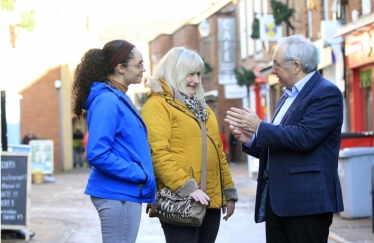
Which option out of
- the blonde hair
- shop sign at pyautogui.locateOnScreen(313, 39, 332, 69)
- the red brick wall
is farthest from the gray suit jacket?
the red brick wall

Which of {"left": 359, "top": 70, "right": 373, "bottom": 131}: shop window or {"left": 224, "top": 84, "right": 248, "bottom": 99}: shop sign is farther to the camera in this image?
{"left": 224, "top": 84, "right": 248, "bottom": 99}: shop sign

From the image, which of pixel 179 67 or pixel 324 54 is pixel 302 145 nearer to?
pixel 179 67

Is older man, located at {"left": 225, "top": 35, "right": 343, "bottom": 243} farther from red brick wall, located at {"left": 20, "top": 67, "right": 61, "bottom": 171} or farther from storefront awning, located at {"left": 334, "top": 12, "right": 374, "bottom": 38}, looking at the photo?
red brick wall, located at {"left": 20, "top": 67, "right": 61, "bottom": 171}

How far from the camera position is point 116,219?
447 cm

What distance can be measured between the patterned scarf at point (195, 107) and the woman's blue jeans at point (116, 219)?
82 cm

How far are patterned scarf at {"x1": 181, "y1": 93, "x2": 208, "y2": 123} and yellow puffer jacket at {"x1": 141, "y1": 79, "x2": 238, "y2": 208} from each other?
4 cm

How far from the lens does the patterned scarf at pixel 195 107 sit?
5.07m

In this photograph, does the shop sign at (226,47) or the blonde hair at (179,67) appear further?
the shop sign at (226,47)

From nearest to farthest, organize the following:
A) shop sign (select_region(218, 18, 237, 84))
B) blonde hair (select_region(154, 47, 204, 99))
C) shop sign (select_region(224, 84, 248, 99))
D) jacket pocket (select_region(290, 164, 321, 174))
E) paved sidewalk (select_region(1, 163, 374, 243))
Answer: jacket pocket (select_region(290, 164, 321, 174)) < blonde hair (select_region(154, 47, 204, 99)) < paved sidewalk (select_region(1, 163, 374, 243)) < shop sign (select_region(224, 84, 248, 99)) < shop sign (select_region(218, 18, 237, 84))

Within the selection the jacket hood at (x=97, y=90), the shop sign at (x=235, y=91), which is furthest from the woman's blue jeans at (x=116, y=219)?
the shop sign at (x=235, y=91)

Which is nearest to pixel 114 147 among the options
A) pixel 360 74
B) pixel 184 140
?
pixel 184 140

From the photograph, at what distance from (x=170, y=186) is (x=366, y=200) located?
760 centimetres

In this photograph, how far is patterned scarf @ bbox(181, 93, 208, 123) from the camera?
16.6 ft

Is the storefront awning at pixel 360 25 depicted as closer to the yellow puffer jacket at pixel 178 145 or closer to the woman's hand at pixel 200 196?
the yellow puffer jacket at pixel 178 145
